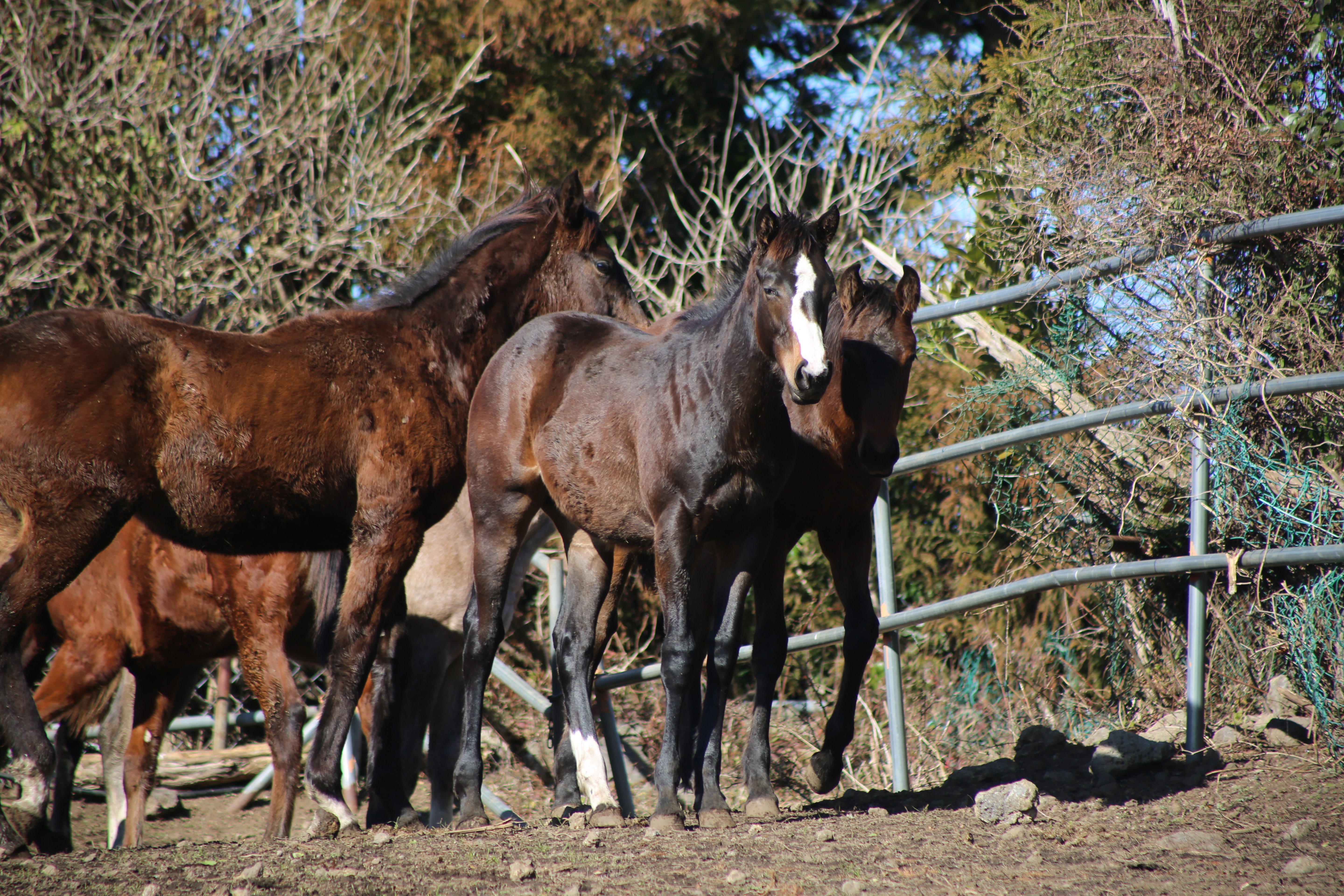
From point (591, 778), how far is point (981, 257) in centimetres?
432

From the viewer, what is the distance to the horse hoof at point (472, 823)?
414 cm

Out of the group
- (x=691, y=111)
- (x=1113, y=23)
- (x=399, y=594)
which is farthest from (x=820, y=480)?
(x=691, y=111)

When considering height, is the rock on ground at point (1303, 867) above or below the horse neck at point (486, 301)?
below

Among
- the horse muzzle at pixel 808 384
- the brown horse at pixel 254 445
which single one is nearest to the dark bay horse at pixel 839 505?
the horse muzzle at pixel 808 384

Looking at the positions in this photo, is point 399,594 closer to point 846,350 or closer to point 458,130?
point 846,350

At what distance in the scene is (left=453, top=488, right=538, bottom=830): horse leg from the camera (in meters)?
4.54

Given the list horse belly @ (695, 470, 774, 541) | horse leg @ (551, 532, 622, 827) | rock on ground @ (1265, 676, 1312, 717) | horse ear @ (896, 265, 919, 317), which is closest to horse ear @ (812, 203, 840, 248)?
horse ear @ (896, 265, 919, 317)

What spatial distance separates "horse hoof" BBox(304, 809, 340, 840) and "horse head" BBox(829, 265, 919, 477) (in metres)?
2.50

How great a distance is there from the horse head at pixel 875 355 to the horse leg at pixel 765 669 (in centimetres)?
63

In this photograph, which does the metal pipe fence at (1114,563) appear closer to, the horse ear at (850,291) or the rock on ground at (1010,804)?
the horse ear at (850,291)

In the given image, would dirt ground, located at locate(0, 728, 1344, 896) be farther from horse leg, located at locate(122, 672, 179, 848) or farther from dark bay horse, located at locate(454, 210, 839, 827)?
horse leg, located at locate(122, 672, 179, 848)

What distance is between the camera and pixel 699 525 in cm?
398

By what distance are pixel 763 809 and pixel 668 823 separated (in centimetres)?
53

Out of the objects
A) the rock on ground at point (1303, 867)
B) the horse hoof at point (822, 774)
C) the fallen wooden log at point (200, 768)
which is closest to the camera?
the rock on ground at point (1303, 867)
